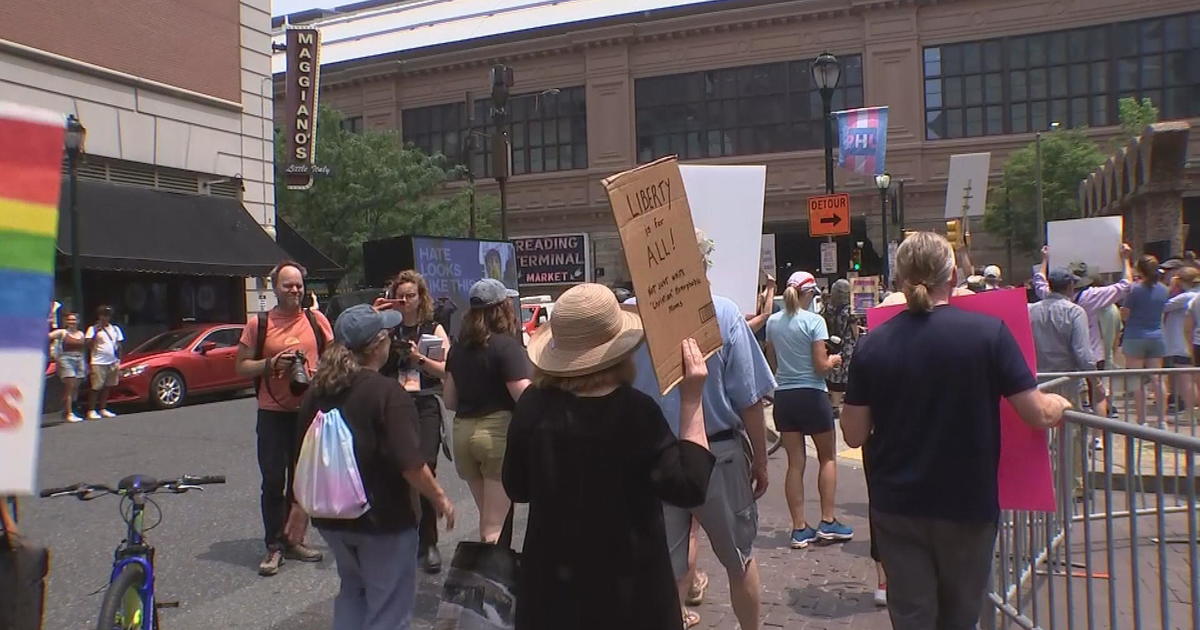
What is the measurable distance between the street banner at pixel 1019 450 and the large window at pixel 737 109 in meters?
35.9

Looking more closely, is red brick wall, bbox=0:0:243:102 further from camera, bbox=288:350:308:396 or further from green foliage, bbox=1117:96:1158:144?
green foliage, bbox=1117:96:1158:144

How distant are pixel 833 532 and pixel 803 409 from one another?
91 centimetres

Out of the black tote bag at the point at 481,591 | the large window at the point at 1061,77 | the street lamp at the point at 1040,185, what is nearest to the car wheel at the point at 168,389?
the black tote bag at the point at 481,591

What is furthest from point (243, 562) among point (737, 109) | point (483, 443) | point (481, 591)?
point (737, 109)

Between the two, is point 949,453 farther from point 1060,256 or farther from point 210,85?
point 210,85

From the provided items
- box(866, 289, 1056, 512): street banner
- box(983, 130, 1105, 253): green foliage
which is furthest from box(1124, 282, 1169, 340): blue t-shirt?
box(983, 130, 1105, 253): green foliage

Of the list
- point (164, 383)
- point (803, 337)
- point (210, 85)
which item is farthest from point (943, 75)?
point (803, 337)

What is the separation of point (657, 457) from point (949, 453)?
130 cm

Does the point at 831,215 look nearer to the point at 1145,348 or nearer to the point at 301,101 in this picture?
the point at 1145,348

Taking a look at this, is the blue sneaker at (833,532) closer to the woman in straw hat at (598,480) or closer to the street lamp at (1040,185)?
the woman in straw hat at (598,480)

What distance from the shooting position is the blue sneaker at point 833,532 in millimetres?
6652

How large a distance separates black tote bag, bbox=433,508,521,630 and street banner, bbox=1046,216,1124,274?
1456 centimetres

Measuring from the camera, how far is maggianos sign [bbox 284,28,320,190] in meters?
23.2

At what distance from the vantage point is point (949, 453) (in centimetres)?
339
